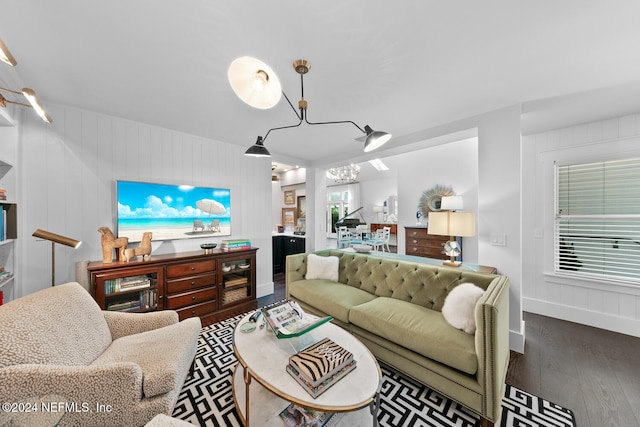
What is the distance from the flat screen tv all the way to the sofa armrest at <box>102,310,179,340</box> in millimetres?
1241

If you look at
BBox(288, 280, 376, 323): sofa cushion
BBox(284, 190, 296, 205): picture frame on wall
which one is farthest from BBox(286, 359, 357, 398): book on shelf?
BBox(284, 190, 296, 205): picture frame on wall

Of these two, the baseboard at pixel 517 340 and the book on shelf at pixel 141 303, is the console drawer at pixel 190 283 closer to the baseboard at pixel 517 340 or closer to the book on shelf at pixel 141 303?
the book on shelf at pixel 141 303

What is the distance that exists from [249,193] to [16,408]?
123 inches

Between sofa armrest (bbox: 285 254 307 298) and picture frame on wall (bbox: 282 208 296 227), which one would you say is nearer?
sofa armrest (bbox: 285 254 307 298)

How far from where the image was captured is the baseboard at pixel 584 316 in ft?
8.49

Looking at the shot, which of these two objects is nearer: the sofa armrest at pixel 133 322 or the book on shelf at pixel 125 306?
the sofa armrest at pixel 133 322

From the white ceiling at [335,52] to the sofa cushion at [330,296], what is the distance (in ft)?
6.57

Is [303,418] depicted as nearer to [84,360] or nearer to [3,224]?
[84,360]

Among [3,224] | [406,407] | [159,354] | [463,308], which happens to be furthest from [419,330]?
[3,224]

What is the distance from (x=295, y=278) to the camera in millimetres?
3164

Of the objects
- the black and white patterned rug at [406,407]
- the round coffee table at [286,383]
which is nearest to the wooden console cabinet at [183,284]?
the black and white patterned rug at [406,407]

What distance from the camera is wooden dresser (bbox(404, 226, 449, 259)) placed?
4401mm

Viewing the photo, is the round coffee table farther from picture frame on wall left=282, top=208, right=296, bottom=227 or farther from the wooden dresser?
picture frame on wall left=282, top=208, right=296, bottom=227

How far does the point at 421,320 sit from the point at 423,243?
298 cm
